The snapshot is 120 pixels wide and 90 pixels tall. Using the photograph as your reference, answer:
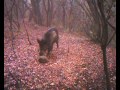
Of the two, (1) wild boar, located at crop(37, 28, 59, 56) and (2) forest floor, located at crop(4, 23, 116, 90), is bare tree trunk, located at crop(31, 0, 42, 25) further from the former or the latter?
(1) wild boar, located at crop(37, 28, 59, 56)

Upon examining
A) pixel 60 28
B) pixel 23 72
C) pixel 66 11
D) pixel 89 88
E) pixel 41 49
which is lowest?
pixel 89 88

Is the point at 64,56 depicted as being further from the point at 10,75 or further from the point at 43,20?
the point at 43,20

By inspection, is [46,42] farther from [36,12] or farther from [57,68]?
[36,12]

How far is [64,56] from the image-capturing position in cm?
1370

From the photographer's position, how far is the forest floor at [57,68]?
1026cm

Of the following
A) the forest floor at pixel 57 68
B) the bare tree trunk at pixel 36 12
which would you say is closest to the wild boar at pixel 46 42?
the forest floor at pixel 57 68

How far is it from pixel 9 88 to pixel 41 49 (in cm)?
348

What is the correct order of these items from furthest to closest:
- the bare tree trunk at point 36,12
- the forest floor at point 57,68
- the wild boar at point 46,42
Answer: the bare tree trunk at point 36,12 < the wild boar at point 46,42 < the forest floor at point 57,68

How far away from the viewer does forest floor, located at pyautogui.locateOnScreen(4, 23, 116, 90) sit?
33.7ft

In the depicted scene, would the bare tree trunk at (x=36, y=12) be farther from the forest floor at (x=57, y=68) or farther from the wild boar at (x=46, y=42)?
the wild boar at (x=46, y=42)

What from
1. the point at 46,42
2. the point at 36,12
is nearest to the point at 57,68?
the point at 46,42

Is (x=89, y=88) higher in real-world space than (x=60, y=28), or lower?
lower

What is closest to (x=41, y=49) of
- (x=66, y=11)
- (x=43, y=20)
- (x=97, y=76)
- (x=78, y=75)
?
(x=78, y=75)

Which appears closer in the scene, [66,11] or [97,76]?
[97,76]
